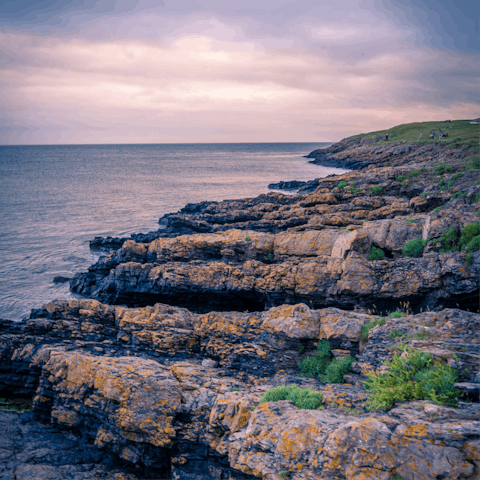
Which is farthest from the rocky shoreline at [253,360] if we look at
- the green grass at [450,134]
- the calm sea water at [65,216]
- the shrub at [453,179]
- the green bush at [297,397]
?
the green grass at [450,134]

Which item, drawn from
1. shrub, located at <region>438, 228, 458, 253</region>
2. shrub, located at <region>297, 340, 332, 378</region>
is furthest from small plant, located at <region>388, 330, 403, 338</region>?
shrub, located at <region>438, 228, 458, 253</region>

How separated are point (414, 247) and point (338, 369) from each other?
8.90 meters

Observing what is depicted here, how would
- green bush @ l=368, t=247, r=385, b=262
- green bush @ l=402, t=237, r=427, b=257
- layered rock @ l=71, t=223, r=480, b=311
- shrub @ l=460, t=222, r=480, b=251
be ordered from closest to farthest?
shrub @ l=460, t=222, r=480, b=251 < layered rock @ l=71, t=223, r=480, b=311 < green bush @ l=402, t=237, r=427, b=257 < green bush @ l=368, t=247, r=385, b=262

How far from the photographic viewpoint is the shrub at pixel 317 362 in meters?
12.2

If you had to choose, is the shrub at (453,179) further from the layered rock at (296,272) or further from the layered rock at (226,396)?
the layered rock at (226,396)

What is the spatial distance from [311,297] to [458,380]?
348 inches

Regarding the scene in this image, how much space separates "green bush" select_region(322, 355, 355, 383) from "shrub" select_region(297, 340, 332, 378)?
511 millimetres

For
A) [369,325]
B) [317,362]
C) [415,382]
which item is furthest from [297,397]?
[369,325]

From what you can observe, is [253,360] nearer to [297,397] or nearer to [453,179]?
[297,397]

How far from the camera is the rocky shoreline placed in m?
7.11

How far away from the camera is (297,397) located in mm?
9242

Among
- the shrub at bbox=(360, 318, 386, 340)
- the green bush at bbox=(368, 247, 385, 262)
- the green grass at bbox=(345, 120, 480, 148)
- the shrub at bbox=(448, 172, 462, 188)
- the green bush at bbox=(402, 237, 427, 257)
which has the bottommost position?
the shrub at bbox=(360, 318, 386, 340)

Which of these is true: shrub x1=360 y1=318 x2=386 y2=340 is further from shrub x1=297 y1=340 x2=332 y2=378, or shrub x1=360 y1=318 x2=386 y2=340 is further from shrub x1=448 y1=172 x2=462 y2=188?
shrub x1=448 y1=172 x2=462 y2=188

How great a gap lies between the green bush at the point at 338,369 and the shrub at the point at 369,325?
3.29 feet
